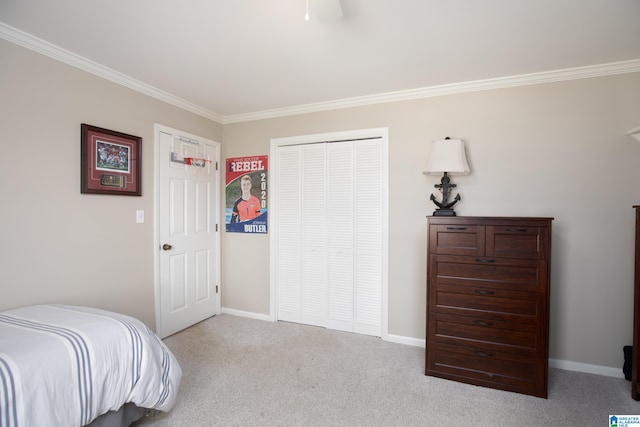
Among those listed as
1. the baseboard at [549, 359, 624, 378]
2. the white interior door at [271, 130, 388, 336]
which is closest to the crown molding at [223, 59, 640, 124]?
the white interior door at [271, 130, 388, 336]

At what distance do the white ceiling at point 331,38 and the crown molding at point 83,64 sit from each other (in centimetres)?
2

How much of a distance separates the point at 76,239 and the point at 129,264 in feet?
1.62

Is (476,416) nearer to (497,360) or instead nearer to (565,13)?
(497,360)

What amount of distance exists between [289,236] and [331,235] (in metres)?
0.51

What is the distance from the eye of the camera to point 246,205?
355 centimetres

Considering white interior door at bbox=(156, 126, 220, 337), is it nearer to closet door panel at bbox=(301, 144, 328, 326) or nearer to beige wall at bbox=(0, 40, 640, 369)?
beige wall at bbox=(0, 40, 640, 369)

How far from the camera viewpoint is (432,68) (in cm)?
239

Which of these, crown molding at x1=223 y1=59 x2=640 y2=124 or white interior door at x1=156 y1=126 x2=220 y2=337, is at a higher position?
crown molding at x1=223 y1=59 x2=640 y2=124

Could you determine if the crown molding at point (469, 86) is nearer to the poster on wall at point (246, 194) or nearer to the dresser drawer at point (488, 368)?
the poster on wall at point (246, 194)

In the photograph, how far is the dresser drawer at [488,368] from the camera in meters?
2.07

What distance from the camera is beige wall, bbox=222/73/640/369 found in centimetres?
231

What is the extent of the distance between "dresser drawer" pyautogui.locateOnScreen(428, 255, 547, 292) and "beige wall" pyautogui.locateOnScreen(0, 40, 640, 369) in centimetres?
52

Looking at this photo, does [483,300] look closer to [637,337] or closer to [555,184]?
[637,337]

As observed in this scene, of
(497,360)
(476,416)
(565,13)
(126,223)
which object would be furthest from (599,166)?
(126,223)
